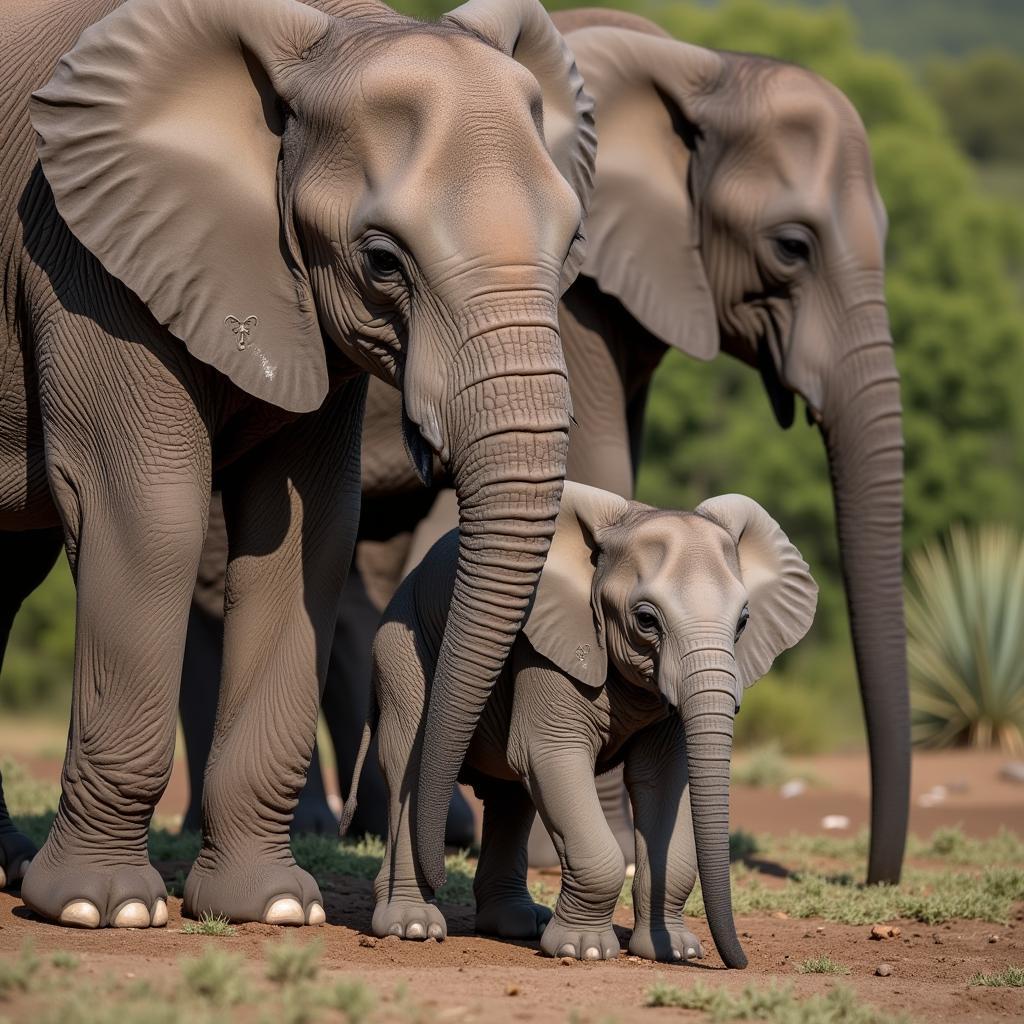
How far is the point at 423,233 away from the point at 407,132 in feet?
1.10

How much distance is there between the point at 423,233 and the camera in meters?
5.42

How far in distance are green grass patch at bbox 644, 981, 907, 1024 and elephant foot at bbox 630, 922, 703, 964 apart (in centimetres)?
96

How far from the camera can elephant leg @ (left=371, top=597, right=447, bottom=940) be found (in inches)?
238

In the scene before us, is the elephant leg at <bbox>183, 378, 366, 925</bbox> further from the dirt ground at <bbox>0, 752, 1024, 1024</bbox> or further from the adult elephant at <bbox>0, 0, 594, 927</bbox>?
the dirt ground at <bbox>0, 752, 1024, 1024</bbox>

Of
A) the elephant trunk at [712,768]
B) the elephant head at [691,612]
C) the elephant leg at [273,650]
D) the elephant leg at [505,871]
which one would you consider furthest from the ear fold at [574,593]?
the elephant leg at [273,650]

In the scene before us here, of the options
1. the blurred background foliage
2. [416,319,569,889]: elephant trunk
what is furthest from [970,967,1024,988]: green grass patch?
the blurred background foliage

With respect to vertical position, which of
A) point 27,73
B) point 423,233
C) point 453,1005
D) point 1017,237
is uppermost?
point 1017,237

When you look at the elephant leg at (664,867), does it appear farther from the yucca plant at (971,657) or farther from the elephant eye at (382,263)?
the yucca plant at (971,657)

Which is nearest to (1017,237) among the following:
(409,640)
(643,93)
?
(643,93)

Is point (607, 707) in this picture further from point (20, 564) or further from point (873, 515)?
point (20, 564)

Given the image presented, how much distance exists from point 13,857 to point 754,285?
157 inches

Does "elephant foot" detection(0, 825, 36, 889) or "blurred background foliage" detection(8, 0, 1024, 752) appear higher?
"blurred background foliage" detection(8, 0, 1024, 752)

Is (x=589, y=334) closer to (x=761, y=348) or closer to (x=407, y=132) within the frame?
(x=761, y=348)

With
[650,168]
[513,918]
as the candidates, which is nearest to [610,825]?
[513,918]
